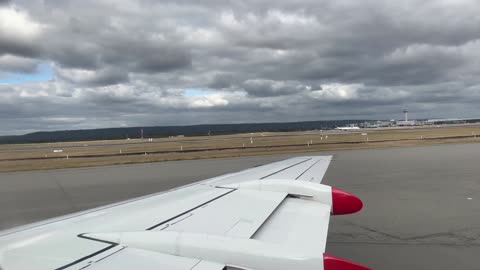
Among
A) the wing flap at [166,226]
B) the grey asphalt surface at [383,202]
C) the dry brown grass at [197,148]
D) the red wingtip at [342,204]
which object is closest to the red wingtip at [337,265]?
the wing flap at [166,226]

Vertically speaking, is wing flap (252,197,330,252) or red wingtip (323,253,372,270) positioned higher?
red wingtip (323,253,372,270)

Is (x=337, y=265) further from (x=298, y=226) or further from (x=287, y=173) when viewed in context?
(x=287, y=173)

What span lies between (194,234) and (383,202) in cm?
964

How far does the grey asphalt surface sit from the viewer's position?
6.76 m

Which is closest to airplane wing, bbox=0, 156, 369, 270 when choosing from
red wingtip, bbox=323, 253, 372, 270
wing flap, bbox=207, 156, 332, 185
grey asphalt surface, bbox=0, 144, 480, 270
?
red wingtip, bbox=323, 253, 372, 270

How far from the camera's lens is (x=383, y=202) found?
1103cm

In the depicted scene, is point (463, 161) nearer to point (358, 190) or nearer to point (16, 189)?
point (358, 190)

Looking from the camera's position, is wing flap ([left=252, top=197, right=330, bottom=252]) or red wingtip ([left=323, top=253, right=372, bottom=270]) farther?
wing flap ([left=252, top=197, right=330, bottom=252])

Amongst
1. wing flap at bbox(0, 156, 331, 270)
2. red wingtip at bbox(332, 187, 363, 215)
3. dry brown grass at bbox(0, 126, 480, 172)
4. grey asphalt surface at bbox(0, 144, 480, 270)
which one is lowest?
grey asphalt surface at bbox(0, 144, 480, 270)

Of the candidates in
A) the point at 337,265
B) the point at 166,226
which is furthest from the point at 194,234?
the point at 337,265

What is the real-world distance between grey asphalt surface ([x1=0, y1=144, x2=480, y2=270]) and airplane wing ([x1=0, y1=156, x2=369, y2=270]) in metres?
2.82

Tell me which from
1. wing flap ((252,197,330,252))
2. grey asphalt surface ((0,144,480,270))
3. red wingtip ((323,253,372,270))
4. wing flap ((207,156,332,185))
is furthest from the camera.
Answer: grey asphalt surface ((0,144,480,270))

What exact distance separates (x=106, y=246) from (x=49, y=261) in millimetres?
416

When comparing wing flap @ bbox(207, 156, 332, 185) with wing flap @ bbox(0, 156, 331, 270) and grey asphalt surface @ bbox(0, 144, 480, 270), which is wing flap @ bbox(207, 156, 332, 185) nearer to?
wing flap @ bbox(0, 156, 331, 270)
